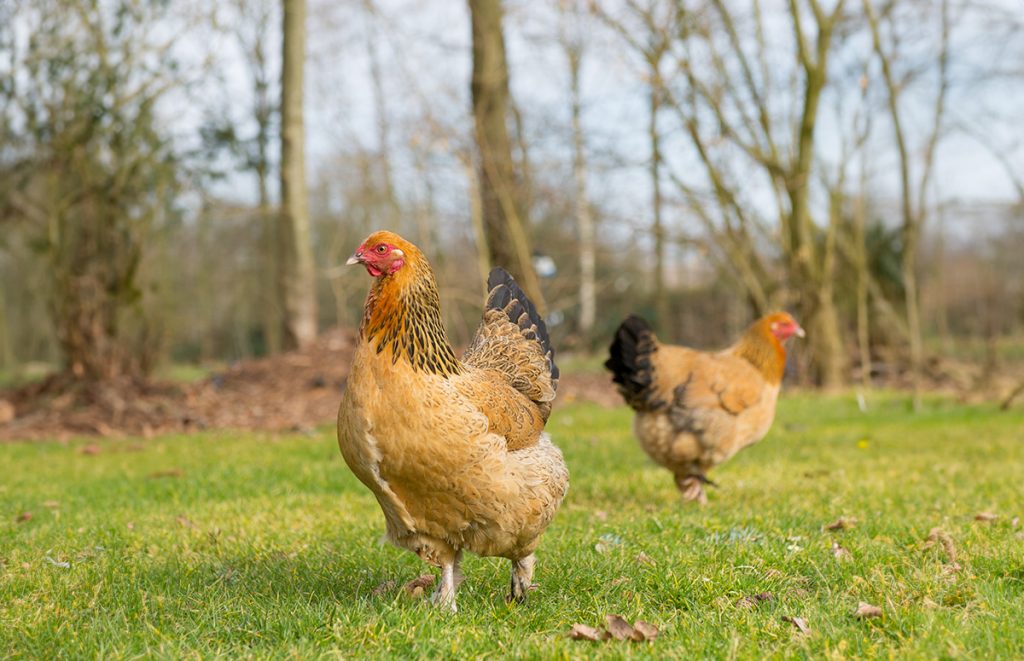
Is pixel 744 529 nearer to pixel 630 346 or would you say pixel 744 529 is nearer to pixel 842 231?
pixel 630 346

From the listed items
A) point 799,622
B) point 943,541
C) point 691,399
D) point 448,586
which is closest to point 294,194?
point 691,399

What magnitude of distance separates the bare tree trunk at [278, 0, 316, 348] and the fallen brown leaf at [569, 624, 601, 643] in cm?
1316

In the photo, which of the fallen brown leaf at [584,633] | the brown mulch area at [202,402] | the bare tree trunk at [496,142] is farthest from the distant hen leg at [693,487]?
the bare tree trunk at [496,142]

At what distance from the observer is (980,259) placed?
27.3 meters

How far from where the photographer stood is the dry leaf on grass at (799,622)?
3.19 metres

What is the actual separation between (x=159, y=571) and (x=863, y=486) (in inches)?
194

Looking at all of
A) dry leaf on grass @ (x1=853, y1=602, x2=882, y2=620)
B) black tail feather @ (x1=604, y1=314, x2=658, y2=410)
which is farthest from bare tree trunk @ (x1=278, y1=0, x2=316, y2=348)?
dry leaf on grass @ (x1=853, y1=602, x2=882, y2=620)

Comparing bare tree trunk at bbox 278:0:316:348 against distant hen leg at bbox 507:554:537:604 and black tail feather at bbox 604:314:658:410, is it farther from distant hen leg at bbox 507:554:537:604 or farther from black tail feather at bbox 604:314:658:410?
distant hen leg at bbox 507:554:537:604

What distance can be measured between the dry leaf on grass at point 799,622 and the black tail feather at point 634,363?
3.44 m

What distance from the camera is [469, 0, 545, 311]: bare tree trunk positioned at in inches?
545

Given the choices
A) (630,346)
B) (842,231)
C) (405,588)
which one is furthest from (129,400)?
(842,231)

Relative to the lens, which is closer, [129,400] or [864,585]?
[864,585]

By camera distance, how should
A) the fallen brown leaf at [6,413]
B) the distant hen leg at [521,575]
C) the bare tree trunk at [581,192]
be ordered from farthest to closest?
the bare tree trunk at [581,192]
the fallen brown leaf at [6,413]
the distant hen leg at [521,575]

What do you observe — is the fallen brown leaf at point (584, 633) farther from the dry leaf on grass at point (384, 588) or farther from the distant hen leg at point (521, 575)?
the dry leaf on grass at point (384, 588)
